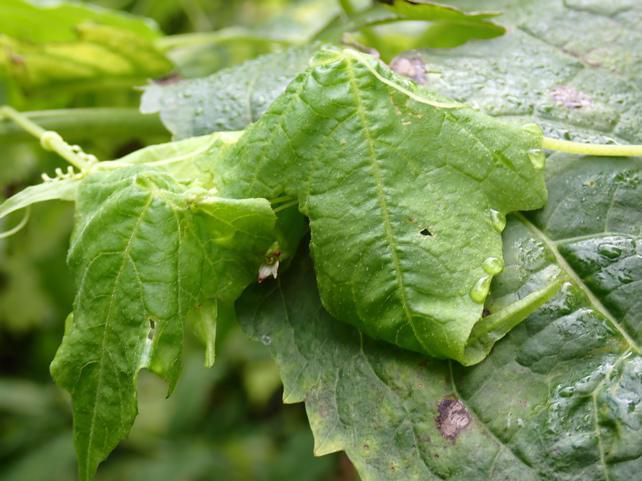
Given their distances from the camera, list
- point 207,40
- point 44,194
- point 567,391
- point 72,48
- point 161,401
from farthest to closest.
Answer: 1. point 161,401
2. point 207,40
3. point 72,48
4. point 44,194
5. point 567,391

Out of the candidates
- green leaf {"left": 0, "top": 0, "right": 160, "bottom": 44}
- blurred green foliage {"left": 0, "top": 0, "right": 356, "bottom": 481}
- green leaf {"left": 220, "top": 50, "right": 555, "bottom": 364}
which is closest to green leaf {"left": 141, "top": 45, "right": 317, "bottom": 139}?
green leaf {"left": 220, "top": 50, "right": 555, "bottom": 364}

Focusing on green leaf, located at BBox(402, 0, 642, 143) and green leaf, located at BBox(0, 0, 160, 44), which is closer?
green leaf, located at BBox(402, 0, 642, 143)

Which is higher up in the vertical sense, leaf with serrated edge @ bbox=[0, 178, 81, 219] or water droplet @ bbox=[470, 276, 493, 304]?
water droplet @ bbox=[470, 276, 493, 304]

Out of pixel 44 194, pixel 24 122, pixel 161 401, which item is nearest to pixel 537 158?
pixel 44 194

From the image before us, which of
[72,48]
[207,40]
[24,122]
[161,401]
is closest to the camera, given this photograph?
[24,122]

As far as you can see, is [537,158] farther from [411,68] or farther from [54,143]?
[54,143]

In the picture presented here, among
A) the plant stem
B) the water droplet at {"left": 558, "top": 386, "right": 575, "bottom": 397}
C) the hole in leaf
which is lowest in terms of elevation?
the plant stem

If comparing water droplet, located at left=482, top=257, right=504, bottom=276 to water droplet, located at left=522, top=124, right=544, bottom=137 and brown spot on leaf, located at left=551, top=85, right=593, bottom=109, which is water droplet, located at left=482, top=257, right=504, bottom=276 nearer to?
water droplet, located at left=522, top=124, right=544, bottom=137
